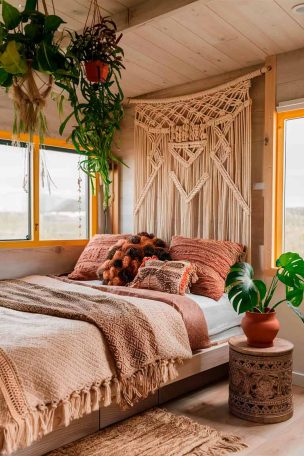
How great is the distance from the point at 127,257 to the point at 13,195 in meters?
1.17

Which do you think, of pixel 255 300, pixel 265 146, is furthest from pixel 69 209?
pixel 255 300

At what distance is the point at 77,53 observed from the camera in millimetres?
2010

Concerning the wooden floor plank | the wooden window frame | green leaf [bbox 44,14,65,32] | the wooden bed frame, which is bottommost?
the wooden floor plank

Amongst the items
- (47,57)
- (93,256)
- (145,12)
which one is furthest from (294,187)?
(47,57)

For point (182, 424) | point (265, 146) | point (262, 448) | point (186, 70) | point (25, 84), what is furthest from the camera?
point (186, 70)

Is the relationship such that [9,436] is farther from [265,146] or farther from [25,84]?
[265,146]

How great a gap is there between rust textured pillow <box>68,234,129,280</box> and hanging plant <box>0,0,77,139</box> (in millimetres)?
2143

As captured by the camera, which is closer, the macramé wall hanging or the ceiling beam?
the ceiling beam

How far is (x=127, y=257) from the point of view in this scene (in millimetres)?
3508

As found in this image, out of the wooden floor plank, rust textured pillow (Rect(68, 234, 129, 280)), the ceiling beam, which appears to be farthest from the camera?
rust textured pillow (Rect(68, 234, 129, 280))

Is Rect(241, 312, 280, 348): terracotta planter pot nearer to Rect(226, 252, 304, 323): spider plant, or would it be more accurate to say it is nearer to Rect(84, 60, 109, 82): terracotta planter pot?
Rect(226, 252, 304, 323): spider plant

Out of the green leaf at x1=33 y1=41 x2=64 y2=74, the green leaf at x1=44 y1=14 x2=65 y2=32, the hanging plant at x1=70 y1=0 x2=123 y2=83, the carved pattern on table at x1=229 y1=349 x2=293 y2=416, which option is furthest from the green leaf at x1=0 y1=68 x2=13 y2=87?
the carved pattern on table at x1=229 y1=349 x2=293 y2=416

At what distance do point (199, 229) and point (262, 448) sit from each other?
6.03 ft

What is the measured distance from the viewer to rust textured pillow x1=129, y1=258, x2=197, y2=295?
121 inches
